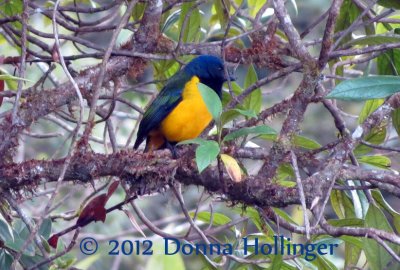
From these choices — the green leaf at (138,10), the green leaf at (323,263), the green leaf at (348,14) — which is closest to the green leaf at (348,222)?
the green leaf at (323,263)

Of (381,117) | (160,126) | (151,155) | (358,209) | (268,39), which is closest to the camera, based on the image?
(381,117)

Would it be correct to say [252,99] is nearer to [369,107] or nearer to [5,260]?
[369,107]

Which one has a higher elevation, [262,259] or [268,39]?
[268,39]

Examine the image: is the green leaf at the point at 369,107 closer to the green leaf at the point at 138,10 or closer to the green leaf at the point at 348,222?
the green leaf at the point at 348,222

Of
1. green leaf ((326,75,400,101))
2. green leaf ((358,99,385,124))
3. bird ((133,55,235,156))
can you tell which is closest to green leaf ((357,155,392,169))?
green leaf ((358,99,385,124))

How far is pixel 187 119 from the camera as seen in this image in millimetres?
4645

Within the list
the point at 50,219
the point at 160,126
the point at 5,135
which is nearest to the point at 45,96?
the point at 5,135

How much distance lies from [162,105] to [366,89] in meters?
2.18

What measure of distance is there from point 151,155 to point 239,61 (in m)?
0.94

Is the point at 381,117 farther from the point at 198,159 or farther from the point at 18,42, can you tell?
the point at 18,42

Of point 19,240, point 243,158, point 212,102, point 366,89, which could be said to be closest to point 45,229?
point 19,240

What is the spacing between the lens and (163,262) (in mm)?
2061

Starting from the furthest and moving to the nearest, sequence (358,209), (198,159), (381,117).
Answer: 1. (358,209)
2. (381,117)
3. (198,159)

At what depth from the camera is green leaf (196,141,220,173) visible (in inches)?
95.3
